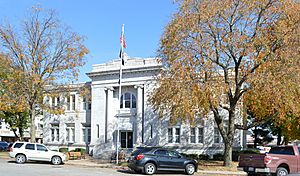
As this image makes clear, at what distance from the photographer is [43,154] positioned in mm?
29891

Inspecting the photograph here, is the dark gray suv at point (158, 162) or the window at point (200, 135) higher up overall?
the window at point (200, 135)

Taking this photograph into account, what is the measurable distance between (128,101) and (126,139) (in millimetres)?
3983

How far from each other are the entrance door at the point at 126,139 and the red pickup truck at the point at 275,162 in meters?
21.8

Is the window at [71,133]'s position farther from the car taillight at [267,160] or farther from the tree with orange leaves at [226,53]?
the car taillight at [267,160]

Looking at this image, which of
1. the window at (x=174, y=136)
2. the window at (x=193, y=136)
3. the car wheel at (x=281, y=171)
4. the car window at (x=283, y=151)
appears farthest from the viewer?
the window at (x=174, y=136)

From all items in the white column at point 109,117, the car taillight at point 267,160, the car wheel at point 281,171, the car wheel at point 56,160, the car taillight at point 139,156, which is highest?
the white column at point 109,117

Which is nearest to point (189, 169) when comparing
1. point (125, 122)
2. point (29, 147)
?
point (29, 147)

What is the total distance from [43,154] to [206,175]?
12645mm

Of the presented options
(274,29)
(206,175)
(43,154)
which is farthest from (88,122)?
(274,29)

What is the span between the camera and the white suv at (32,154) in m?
29.6

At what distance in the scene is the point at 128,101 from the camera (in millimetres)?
42312

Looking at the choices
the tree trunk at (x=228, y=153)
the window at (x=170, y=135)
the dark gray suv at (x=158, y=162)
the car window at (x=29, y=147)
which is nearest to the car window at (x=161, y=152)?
the dark gray suv at (x=158, y=162)

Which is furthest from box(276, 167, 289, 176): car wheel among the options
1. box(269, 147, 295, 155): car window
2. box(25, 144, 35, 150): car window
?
box(25, 144, 35, 150): car window

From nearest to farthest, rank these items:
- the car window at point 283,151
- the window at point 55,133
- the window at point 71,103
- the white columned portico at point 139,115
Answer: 1. the car window at point 283,151
2. the white columned portico at point 139,115
3. the window at point 71,103
4. the window at point 55,133
